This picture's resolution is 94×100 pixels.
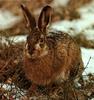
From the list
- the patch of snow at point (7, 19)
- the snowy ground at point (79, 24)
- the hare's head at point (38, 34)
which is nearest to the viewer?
the hare's head at point (38, 34)

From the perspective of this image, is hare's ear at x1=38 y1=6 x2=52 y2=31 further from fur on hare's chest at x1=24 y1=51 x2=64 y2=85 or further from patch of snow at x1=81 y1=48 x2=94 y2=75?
patch of snow at x1=81 y1=48 x2=94 y2=75

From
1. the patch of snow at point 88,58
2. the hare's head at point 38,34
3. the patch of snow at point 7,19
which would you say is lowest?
the patch of snow at point 7,19

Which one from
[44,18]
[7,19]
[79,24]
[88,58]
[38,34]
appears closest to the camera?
[38,34]

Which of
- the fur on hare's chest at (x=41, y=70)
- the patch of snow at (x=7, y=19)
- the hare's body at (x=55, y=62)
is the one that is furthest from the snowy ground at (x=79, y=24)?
the fur on hare's chest at (x=41, y=70)

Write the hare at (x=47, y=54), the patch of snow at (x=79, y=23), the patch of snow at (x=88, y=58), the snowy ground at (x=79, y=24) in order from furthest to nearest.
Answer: the patch of snow at (x=79, y=23) → the snowy ground at (x=79, y=24) → the patch of snow at (x=88, y=58) → the hare at (x=47, y=54)

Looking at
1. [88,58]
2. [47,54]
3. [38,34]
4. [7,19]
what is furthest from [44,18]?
[7,19]

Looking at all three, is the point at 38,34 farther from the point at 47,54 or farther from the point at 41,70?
the point at 41,70

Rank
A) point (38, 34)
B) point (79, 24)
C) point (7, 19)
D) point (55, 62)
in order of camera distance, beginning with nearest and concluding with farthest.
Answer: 1. point (38, 34)
2. point (55, 62)
3. point (79, 24)
4. point (7, 19)

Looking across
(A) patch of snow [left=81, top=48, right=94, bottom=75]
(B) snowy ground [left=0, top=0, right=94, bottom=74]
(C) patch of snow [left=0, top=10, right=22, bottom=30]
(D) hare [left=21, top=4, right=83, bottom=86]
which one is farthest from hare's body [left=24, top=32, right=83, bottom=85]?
(C) patch of snow [left=0, top=10, right=22, bottom=30]

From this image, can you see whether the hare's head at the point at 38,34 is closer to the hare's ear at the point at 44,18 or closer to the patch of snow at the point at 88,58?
the hare's ear at the point at 44,18
